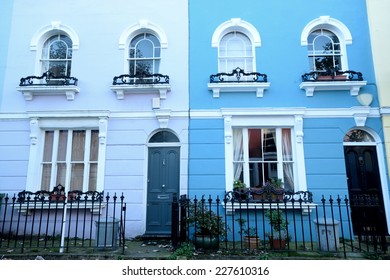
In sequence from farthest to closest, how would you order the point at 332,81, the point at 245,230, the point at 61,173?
the point at 61,173 → the point at 332,81 → the point at 245,230

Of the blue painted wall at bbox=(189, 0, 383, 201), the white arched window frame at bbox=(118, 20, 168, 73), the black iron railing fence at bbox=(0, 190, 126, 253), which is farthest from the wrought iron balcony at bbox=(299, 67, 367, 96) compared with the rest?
the black iron railing fence at bbox=(0, 190, 126, 253)

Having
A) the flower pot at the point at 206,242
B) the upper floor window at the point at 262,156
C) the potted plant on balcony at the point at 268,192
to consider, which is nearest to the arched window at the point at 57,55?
the upper floor window at the point at 262,156

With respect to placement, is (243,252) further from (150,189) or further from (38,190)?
(38,190)

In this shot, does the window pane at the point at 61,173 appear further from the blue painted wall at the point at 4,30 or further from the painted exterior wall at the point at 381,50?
the painted exterior wall at the point at 381,50

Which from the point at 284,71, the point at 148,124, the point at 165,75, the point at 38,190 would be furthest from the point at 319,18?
the point at 38,190

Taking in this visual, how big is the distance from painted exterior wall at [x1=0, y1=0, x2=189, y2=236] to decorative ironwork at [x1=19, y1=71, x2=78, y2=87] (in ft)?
0.79

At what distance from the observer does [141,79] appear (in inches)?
338

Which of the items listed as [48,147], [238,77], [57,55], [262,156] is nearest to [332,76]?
[238,77]

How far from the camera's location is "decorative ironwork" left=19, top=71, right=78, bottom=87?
27.5 feet

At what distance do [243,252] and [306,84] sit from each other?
4723mm

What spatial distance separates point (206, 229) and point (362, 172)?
4.69m

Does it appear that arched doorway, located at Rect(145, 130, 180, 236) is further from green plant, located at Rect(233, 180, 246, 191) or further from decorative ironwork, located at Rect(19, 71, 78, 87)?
decorative ironwork, located at Rect(19, 71, 78, 87)

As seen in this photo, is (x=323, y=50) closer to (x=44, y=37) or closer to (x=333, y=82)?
(x=333, y=82)

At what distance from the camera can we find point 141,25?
876cm
